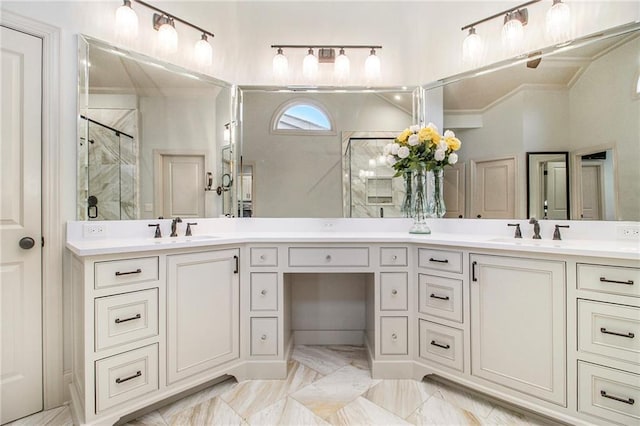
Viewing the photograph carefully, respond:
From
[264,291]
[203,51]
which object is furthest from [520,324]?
[203,51]

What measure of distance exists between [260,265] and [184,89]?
4.56ft

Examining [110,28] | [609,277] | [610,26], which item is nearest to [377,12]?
[610,26]

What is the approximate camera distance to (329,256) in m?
1.82

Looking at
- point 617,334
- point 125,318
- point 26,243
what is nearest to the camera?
point 617,334

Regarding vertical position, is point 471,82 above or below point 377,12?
below

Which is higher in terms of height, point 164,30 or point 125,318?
point 164,30

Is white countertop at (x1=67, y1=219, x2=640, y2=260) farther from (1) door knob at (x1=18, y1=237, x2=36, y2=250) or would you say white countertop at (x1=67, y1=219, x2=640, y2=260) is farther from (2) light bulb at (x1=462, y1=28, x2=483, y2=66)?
(2) light bulb at (x1=462, y1=28, x2=483, y2=66)

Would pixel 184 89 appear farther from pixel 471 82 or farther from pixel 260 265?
pixel 471 82

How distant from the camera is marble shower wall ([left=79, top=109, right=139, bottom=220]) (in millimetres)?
1725

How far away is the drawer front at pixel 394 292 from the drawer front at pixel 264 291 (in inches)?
26.7

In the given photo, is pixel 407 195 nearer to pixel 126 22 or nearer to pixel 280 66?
pixel 280 66

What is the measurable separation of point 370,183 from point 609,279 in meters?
1.44

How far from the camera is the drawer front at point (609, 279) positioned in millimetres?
1215

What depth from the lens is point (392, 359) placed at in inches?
71.6
